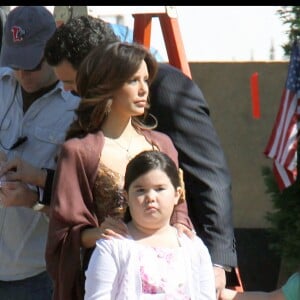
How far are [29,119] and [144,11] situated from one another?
843mm

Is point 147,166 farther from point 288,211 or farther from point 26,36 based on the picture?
point 288,211

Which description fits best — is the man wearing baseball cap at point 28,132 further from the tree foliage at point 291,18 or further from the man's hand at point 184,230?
the tree foliage at point 291,18

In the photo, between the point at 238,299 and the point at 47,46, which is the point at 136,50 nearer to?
the point at 47,46

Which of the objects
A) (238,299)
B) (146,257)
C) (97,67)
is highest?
(97,67)

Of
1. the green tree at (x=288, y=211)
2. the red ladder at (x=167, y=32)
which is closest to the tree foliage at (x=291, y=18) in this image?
the green tree at (x=288, y=211)

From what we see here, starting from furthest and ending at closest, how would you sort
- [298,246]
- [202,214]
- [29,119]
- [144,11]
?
1. [298,246]
2. [144,11]
3. [29,119]
4. [202,214]

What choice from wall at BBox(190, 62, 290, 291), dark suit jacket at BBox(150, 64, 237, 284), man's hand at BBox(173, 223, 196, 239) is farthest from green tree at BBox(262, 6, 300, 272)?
man's hand at BBox(173, 223, 196, 239)

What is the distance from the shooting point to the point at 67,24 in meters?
3.43

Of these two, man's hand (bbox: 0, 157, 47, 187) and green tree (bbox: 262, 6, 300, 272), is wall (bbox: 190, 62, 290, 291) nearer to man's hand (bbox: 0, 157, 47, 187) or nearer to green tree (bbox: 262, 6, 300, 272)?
green tree (bbox: 262, 6, 300, 272)

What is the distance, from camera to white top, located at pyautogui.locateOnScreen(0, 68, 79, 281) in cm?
359

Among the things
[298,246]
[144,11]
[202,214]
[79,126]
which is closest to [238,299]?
[202,214]

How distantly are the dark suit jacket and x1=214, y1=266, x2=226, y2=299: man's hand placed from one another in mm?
28

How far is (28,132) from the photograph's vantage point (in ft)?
11.8

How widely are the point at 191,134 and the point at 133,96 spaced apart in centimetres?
38
